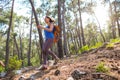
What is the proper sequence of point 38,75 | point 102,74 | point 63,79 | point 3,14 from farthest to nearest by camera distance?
point 3,14, point 38,75, point 63,79, point 102,74

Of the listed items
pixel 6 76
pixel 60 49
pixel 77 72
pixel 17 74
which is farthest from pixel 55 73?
pixel 60 49

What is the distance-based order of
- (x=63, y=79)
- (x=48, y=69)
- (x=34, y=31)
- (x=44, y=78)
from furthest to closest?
(x=34, y=31), (x=48, y=69), (x=44, y=78), (x=63, y=79)

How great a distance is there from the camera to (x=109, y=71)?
5.00 metres

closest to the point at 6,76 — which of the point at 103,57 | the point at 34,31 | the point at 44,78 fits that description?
the point at 44,78

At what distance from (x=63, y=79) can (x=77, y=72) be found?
1.25 feet

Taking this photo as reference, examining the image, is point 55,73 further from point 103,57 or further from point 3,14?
point 3,14

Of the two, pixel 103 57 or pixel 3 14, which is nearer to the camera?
pixel 103 57

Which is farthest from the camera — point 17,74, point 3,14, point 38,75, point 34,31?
point 34,31

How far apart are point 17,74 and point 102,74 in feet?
10.3

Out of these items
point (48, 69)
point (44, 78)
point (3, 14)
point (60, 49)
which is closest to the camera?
point (44, 78)

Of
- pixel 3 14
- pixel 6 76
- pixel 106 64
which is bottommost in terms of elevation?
pixel 6 76

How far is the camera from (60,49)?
11664 millimetres

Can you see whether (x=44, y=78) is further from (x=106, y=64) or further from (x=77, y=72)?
(x=106, y=64)

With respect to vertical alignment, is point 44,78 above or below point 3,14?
below
